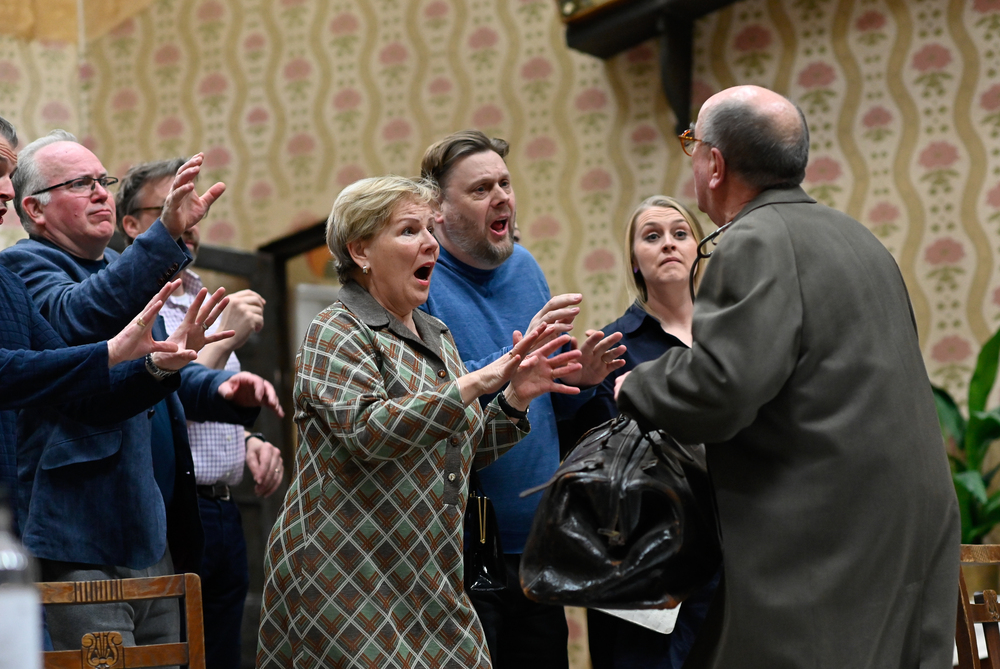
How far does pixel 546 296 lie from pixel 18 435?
1.21 meters

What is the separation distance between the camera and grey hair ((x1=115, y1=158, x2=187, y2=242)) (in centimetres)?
295

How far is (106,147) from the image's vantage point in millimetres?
6020

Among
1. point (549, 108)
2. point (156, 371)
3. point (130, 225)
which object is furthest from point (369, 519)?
point (549, 108)

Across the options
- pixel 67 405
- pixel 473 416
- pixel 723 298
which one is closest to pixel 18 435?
pixel 67 405

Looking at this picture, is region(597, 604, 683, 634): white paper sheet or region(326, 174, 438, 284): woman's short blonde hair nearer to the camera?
region(326, 174, 438, 284): woman's short blonde hair

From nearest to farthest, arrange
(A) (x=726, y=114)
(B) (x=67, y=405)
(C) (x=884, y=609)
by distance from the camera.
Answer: (C) (x=884, y=609) < (A) (x=726, y=114) < (B) (x=67, y=405)

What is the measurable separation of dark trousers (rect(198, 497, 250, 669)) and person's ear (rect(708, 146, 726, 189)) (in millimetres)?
1612

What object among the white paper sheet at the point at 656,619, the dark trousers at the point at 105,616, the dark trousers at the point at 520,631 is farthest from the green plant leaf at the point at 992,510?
the dark trousers at the point at 105,616

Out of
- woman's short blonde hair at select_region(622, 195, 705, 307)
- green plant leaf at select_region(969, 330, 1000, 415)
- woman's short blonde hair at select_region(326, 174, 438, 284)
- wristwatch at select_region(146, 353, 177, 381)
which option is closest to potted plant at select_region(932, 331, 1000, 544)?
green plant leaf at select_region(969, 330, 1000, 415)

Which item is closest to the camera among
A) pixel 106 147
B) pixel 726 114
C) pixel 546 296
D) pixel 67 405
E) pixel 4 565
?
pixel 4 565

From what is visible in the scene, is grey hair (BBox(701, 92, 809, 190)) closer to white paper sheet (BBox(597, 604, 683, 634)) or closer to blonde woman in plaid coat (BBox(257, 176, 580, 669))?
blonde woman in plaid coat (BBox(257, 176, 580, 669))

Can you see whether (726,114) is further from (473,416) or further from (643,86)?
(643,86)

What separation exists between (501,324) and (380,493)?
697 mm

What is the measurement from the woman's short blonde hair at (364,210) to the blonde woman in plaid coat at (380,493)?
0.02 m
